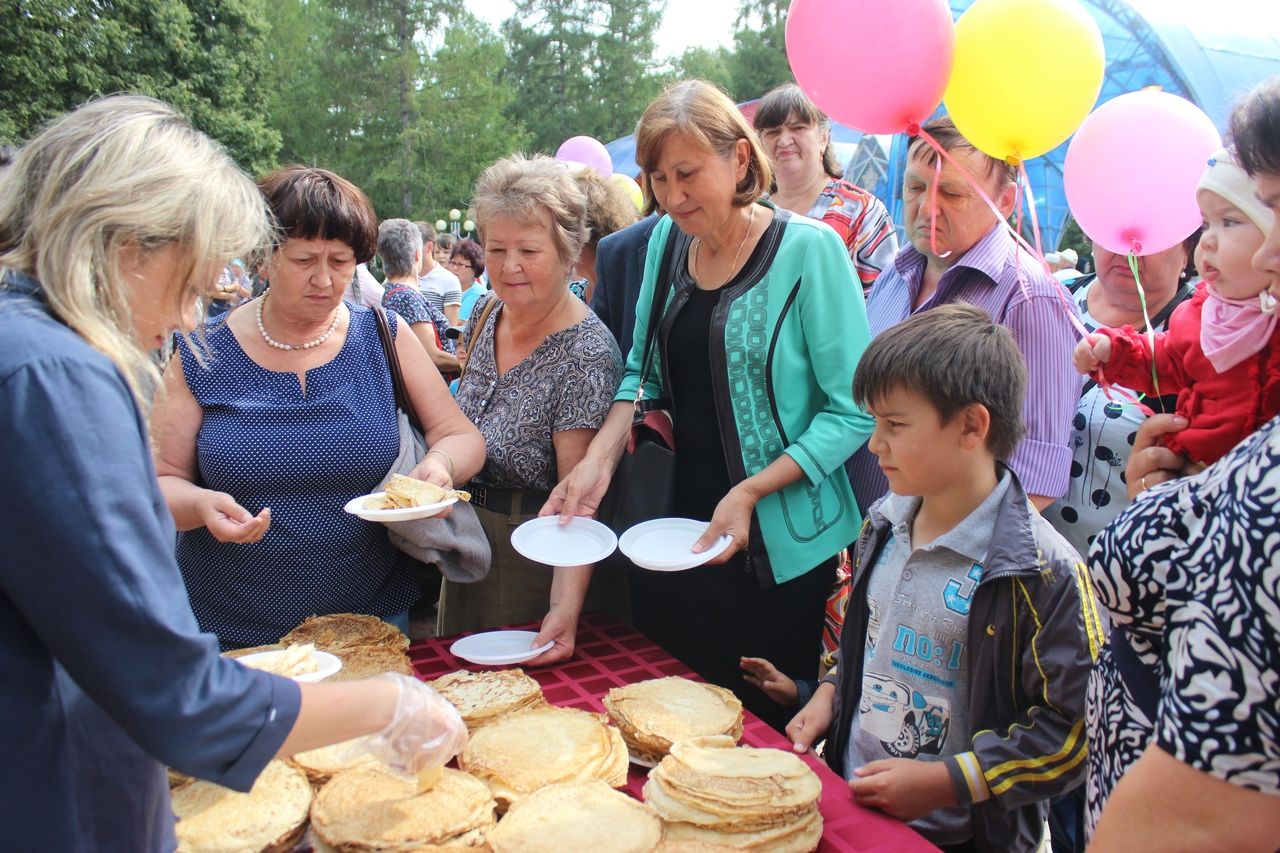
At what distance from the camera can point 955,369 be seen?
1903mm

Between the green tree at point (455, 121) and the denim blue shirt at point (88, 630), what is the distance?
A: 30231 mm

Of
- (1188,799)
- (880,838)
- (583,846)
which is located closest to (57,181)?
(583,846)

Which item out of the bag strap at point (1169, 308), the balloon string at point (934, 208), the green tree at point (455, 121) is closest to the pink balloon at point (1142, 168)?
the bag strap at point (1169, 308)

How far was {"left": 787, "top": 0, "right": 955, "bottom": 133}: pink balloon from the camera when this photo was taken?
2.56m

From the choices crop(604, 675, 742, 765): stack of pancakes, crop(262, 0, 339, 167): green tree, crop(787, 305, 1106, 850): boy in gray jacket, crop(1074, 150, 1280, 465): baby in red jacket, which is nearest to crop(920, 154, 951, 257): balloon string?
crop(787, 305, 1106, 850): boy in gray jacket

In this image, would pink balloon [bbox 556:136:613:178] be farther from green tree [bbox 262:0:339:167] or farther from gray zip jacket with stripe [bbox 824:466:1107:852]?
green tree [bbox 262:0:339:167]

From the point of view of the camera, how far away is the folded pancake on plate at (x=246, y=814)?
1460mm

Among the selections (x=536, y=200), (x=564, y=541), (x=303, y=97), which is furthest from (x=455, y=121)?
(x=564, y=541)

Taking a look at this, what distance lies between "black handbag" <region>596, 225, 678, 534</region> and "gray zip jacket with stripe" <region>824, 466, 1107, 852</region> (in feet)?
3.47

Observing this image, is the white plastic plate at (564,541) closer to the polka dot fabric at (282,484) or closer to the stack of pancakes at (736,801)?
the polka dot fabric at (282,484)

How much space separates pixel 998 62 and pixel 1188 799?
85.6 inches

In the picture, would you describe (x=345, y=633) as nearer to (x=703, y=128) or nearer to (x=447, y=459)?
(x=447, y=459)

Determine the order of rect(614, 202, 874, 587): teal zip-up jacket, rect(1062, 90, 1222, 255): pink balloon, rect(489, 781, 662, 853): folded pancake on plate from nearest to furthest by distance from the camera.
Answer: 1. rect(489, 781, 662, 853): folded pancake on plate
2. rect(1062, 90, 1222, 255): pink balloon
3. rect(614, 202, 874, 587): teal zip-up jacket

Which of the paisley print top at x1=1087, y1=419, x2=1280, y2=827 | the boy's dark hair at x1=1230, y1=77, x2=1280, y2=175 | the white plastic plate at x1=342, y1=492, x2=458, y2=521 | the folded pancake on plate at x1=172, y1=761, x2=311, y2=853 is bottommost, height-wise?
the folded pancake on plate at x1=172, y1=761, x2=311, y2=853
